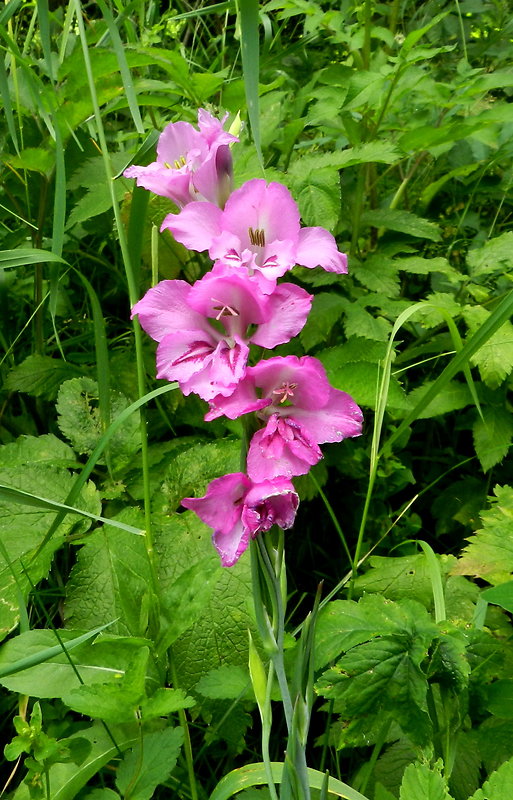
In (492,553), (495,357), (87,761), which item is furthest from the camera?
(495,357)

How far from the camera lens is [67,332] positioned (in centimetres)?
184

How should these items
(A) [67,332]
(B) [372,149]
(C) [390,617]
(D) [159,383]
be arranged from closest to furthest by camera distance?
(C) [390,617] → (B) [372,149] → (D) [159,383] → (A) [67,332]

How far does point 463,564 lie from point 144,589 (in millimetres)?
492

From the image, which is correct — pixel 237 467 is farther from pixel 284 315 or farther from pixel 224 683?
pixel 284 315

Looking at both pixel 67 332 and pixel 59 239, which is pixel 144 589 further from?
pixel 67 332

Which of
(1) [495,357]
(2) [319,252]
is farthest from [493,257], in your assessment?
(2) [319,252]

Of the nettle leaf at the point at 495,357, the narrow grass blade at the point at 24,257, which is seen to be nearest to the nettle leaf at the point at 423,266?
the nettle leaf at the point at 495,357

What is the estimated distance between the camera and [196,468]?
121 cm

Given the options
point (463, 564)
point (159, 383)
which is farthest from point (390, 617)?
point (159, 383)

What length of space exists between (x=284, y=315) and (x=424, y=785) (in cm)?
52

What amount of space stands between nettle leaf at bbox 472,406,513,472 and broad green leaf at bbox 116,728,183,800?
0.77m

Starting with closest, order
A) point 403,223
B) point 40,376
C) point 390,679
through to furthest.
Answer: point 390,679
point 40,376
point 403,223

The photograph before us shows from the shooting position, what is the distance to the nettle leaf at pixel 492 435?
4.46ft

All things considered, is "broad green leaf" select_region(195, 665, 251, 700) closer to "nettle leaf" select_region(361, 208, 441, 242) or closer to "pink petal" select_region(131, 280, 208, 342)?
"pink petal" select_region(131, 280, 208, 342)
